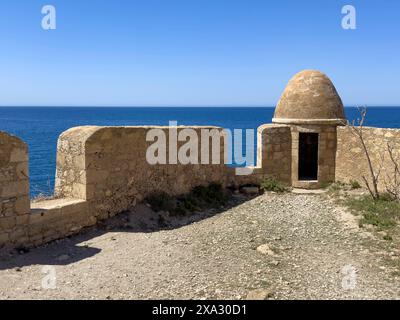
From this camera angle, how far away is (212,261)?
21.4 feet

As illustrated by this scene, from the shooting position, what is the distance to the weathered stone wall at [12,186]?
21.6 ft

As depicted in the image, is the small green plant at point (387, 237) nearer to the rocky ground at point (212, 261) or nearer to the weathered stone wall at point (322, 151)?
the rocky ground at point (212, 261)

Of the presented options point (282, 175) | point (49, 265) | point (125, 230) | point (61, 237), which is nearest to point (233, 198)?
point (282, 175)

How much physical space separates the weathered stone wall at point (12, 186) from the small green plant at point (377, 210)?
20.3 ft

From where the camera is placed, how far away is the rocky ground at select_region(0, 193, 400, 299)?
5444mm

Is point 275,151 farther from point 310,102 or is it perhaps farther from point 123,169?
point 123,169

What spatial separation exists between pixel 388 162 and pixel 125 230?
6.61m

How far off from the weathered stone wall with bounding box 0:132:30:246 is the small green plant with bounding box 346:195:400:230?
20.3 feet

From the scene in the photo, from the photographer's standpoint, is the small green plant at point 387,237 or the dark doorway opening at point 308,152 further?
the dark doorway opening at point 308,152

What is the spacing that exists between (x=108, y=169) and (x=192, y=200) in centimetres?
A: 235

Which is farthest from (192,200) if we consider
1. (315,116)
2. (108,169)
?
(315,116)

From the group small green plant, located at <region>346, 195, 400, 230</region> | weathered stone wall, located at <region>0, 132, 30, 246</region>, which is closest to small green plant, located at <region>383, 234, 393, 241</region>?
small green plant, located at <region>346, 195, 400, 230</region>

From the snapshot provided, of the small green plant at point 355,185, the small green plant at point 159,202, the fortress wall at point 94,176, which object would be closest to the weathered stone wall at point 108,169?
the fortress wall at point 94,176

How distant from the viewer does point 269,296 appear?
17.3ft
